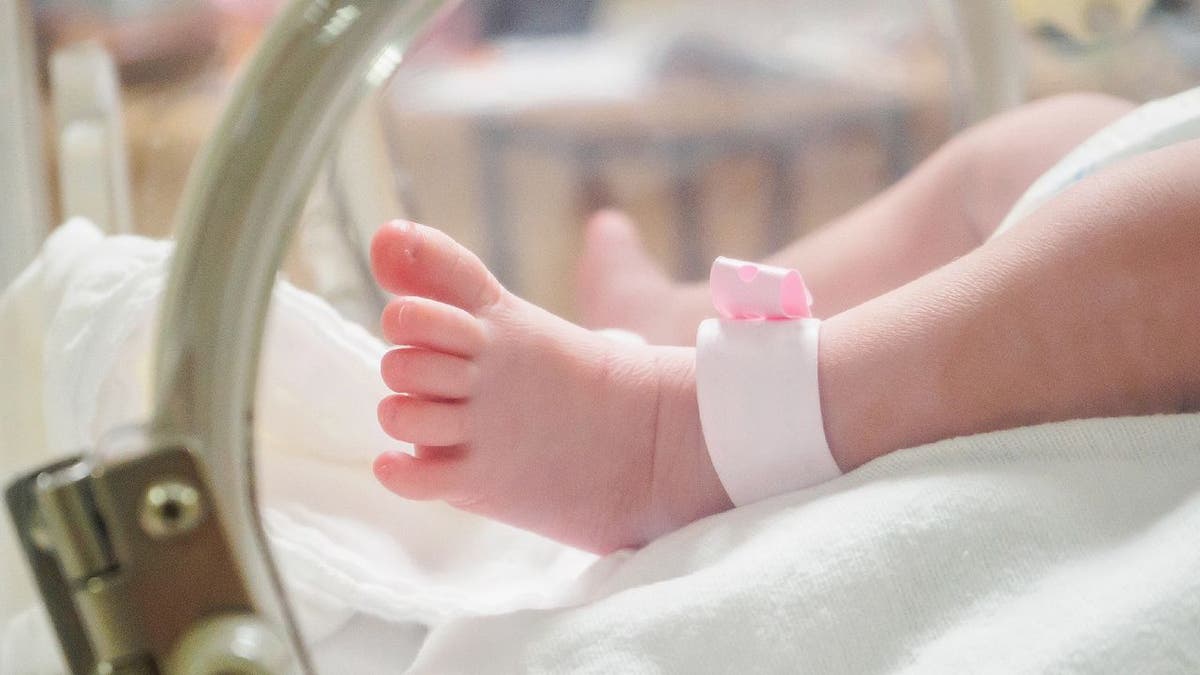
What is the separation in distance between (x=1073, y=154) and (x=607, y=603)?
0.35 meters

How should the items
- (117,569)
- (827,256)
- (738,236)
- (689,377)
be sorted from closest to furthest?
(117,569) < (689,377) < (827,256) < (738,236)

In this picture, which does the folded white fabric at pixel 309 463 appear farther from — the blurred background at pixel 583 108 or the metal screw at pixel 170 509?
the metal screw at pixel 170 509

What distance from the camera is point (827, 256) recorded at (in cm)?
62

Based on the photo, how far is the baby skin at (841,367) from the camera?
0.44 meters

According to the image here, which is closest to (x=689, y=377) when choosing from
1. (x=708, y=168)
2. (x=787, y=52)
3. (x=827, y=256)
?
(x=827, y=256)

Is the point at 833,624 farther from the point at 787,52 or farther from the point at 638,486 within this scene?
the point at 787,52

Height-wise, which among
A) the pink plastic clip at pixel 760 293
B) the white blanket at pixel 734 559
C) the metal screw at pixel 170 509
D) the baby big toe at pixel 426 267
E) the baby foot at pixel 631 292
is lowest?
the white blanket at pixel 734 559

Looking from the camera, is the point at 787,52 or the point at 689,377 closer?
the point at 689,377

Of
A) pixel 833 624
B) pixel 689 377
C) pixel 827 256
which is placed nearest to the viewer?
pixel 833 624

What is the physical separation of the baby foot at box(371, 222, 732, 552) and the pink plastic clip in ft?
0.10

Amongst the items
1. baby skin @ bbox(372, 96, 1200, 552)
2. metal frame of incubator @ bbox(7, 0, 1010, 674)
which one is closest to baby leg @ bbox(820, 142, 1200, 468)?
baby skin @ bbox(372, 96, 1200, 552)

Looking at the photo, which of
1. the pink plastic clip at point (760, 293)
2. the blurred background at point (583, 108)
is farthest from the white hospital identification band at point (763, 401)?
the blurred background at point (583, 108)

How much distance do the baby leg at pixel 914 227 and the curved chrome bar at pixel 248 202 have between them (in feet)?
0.99

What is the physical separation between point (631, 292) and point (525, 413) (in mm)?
267
